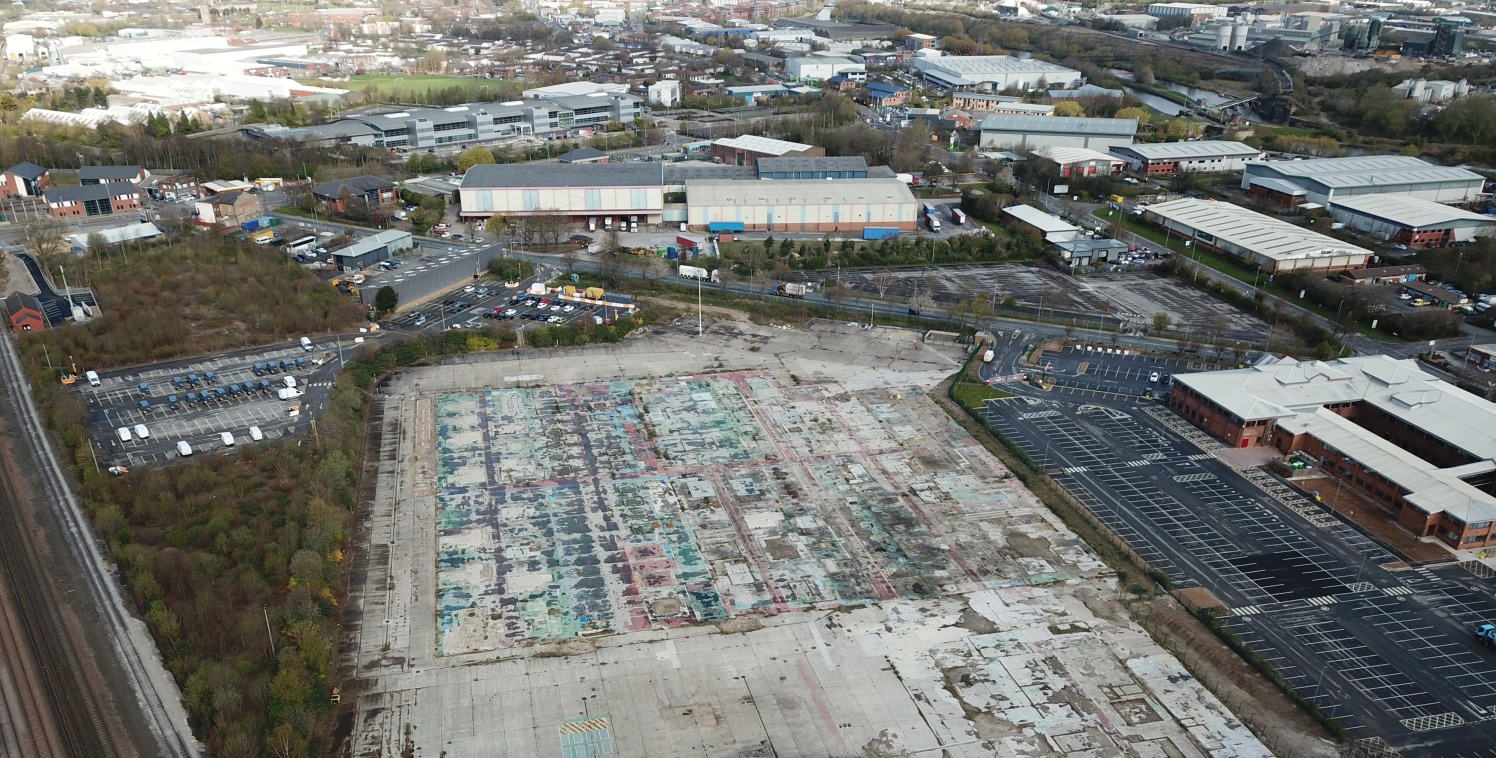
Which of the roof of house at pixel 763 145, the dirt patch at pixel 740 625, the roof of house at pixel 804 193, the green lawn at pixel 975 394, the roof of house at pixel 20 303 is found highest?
the roof of house at pixel 763 145

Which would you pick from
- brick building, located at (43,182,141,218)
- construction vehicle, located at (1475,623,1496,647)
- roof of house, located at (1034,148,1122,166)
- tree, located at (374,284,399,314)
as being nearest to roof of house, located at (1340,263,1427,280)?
roof of house, located at (1034,148,1122,166)

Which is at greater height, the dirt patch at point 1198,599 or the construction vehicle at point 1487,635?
the construction vehicle at point 1487,635

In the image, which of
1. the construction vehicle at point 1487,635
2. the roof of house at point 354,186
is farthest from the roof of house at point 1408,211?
the roof of house at point 354,186

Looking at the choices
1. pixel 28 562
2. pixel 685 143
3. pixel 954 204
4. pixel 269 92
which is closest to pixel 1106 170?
pixel 954 204

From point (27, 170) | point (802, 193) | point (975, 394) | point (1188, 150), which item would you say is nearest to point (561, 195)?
point (802, 193)

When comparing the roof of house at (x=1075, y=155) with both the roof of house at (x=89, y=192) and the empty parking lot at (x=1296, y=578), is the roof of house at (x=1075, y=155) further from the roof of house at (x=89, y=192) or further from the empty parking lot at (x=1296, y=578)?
the roof of house at (x=89, y=192)

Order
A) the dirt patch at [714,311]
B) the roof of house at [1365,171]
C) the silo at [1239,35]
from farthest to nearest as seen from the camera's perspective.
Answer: the silo at [1239,35]
the roof of house at [1365,171]
the dirt patch at [714,311]
